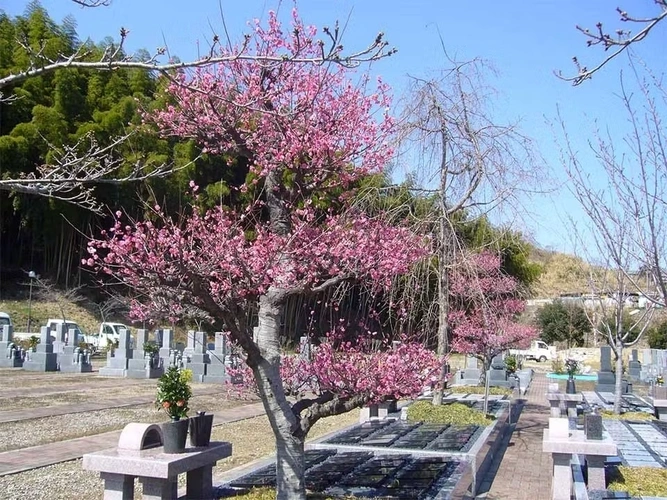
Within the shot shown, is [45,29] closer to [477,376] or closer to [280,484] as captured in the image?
[477,376]

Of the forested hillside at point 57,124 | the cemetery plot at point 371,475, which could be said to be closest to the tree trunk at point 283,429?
the cemetery plot at point 371,475

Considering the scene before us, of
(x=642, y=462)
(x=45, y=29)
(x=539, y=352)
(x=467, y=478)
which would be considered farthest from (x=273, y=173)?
(x=539, y=352)

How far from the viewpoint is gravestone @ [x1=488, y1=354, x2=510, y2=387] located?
19656 mm

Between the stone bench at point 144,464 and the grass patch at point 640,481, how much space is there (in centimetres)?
403

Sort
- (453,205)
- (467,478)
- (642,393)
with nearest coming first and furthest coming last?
1. (467,478)
2. (453,205)
3. (642,393)

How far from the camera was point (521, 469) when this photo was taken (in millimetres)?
8758

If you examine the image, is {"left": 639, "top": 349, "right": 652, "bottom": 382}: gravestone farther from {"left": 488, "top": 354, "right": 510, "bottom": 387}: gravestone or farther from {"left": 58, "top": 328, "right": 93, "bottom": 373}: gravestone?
{"left": 58, "top": 328, "right": 93, "bottom": 373}: gravestone

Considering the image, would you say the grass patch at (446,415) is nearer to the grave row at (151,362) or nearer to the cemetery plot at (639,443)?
the cemetery plot at (639,443)

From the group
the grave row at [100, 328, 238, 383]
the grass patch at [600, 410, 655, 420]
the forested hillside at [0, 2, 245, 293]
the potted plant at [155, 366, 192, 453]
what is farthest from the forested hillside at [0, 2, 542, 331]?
the potted plant at [155, 366, 192, 453]

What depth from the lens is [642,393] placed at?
62.4 feet

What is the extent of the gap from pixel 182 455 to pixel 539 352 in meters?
35.4

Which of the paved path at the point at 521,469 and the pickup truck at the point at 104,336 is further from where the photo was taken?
the pickup truck at the point at 104,336

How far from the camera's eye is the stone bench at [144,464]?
5.09m

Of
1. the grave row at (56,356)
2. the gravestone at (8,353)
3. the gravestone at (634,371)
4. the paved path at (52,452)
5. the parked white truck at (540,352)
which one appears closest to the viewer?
the paved path at (52,452)
